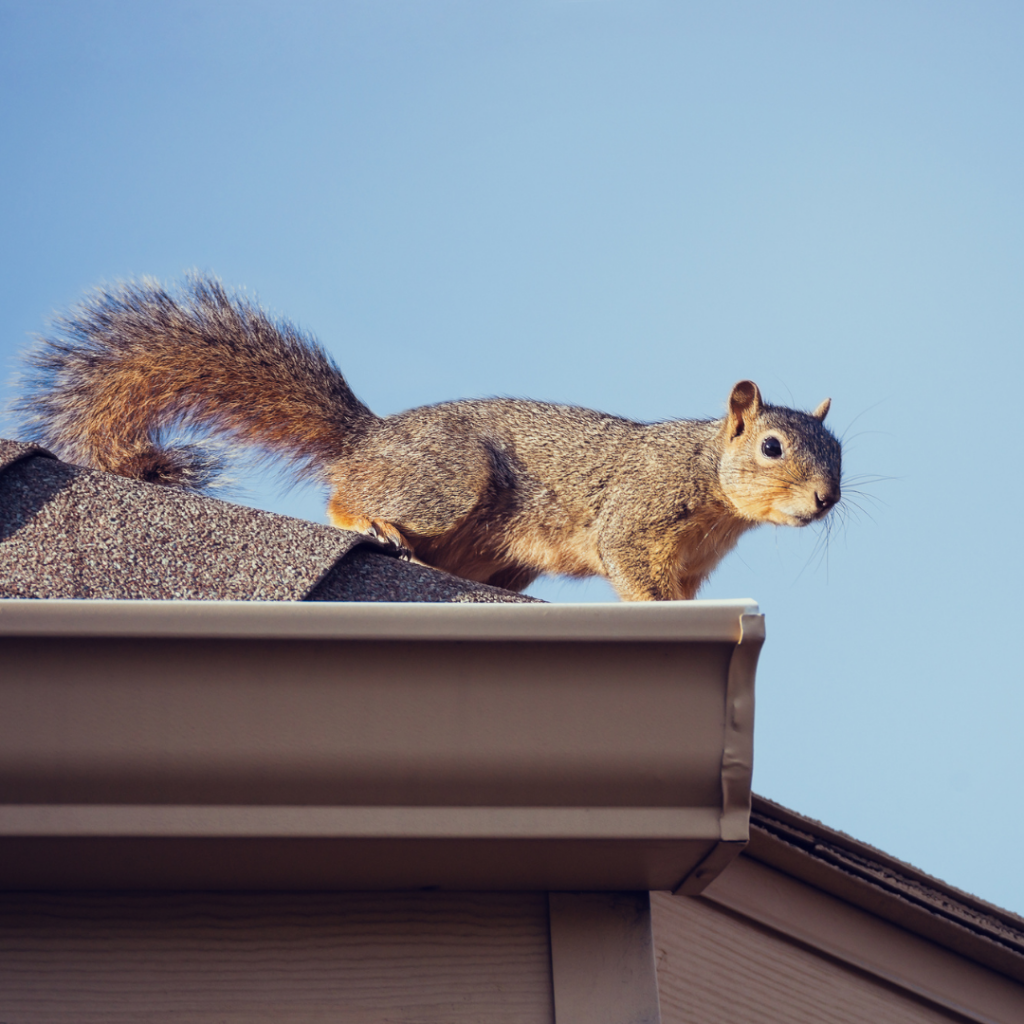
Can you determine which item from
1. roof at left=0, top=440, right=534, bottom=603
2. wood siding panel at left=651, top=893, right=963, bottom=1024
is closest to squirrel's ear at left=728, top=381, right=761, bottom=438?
wood siding panel at left=651, top=893, right=963, bottom=1024

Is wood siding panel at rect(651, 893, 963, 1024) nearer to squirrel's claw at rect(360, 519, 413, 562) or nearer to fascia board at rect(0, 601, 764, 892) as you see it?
fascia board at rect(0, 601, 764, 892)

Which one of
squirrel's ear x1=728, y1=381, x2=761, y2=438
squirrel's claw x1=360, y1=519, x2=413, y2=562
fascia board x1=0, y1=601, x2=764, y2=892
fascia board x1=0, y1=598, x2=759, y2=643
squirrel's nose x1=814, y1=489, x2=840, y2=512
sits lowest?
fascia board x1=0, y1=601, x2=764, y2=892

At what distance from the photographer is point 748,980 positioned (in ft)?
5.56

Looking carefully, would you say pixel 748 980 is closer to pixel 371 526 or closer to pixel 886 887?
pixel 886 887

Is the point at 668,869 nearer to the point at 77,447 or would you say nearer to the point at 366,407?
the point at 77,447

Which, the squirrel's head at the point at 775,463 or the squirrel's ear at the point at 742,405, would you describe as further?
the squirrel's ear at the point at 742,405

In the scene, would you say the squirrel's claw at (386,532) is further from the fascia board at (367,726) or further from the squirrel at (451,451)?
the fascia board at (367,726)

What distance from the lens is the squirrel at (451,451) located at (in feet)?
9.60

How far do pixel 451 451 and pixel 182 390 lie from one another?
1.00 meters

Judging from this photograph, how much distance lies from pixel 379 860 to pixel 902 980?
1.17 metres

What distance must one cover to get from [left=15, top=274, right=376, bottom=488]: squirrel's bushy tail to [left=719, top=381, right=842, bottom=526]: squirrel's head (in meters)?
1.45

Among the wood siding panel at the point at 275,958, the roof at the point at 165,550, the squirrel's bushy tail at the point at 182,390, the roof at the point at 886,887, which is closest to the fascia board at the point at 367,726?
the wood siding panel at the point at 275,958

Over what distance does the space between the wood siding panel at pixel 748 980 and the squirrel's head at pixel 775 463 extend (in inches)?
96.0

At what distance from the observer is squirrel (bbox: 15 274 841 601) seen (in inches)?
115
